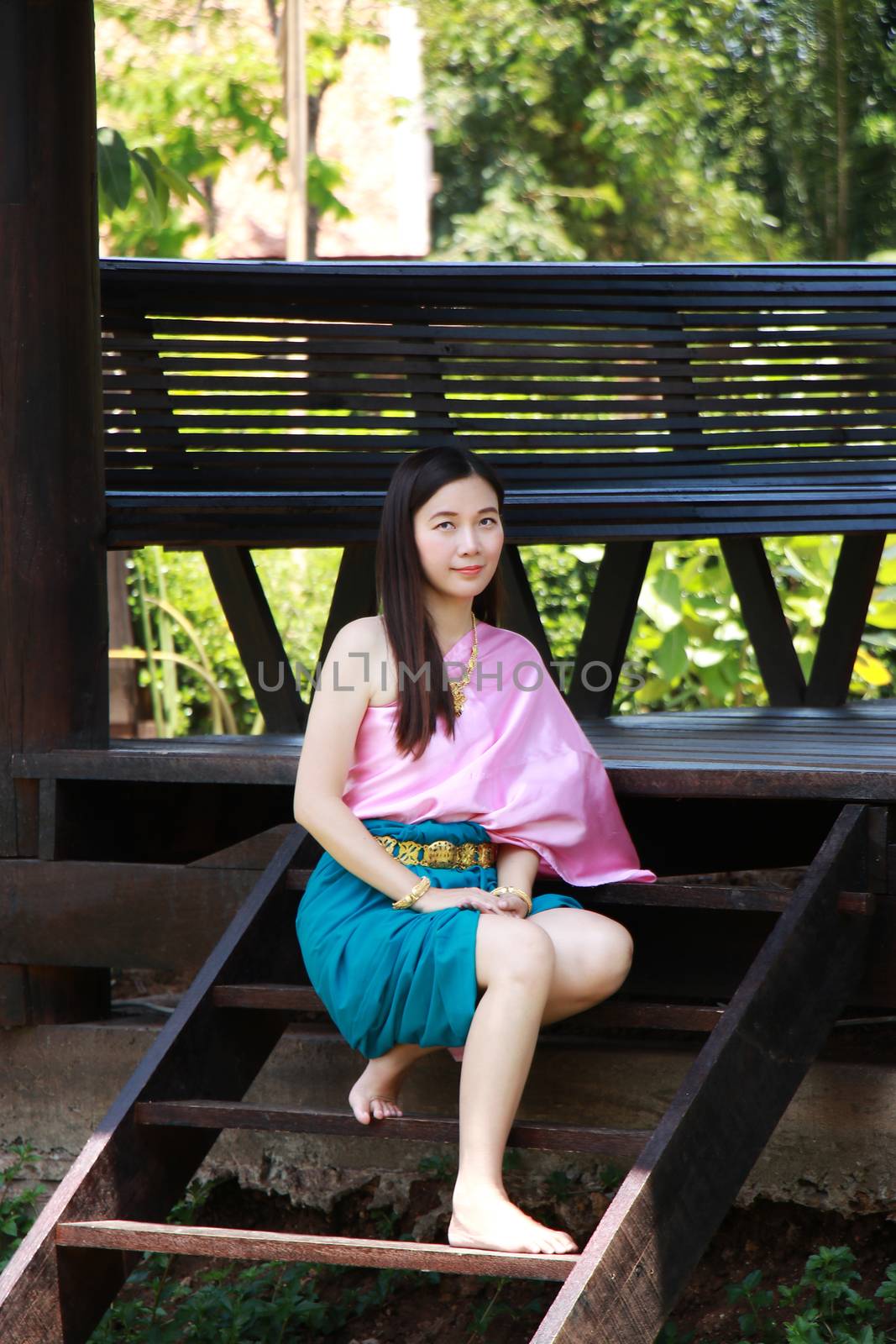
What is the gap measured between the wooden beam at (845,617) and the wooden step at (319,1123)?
2.42m

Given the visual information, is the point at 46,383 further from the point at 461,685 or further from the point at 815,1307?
the point at 815,1307

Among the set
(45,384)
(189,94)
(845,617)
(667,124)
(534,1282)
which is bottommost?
(534,1282)

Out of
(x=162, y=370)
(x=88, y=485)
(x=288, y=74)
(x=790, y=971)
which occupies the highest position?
(x=288, y=74)

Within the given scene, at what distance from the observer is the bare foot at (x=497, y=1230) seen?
6.72 ft

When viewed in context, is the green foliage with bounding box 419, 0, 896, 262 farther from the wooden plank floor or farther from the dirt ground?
the dirt ground

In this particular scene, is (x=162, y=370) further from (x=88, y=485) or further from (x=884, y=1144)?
(x=884, y=1144)

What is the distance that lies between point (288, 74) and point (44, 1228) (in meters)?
10.7

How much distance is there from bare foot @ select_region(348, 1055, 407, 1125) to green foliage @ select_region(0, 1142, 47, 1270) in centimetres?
107

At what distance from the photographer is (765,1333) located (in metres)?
2.63

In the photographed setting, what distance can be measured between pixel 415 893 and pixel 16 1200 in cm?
140

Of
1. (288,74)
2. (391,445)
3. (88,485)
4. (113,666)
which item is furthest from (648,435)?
(288,74)

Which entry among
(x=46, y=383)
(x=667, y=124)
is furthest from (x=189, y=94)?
(x=46, y=383)

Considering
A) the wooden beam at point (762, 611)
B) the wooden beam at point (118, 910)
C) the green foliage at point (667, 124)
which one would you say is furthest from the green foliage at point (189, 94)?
the wooden beam at point (118, 910)

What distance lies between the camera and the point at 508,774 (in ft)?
8.34
